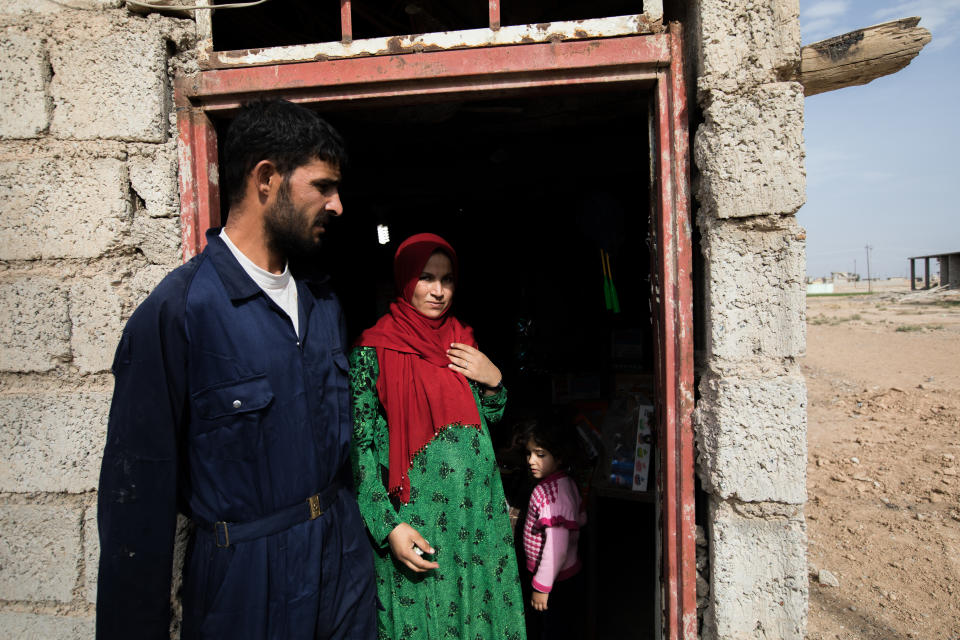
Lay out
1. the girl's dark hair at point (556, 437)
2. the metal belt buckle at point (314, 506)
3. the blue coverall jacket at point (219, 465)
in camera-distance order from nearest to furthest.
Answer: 1. the blue coverall jacket at point (219, 465)
2. the metal belt buckle at point (314, 506)
3. the girl's dark hair at point (556, 437)

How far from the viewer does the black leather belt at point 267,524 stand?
1.33m

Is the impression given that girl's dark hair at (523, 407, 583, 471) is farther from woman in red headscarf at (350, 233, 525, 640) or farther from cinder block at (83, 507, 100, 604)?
cinder block at (83, 507, 100, 604)

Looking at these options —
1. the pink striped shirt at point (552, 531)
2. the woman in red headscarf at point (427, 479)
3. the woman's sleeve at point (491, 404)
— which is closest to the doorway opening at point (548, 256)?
the pink striped shirt at point (552, 531)

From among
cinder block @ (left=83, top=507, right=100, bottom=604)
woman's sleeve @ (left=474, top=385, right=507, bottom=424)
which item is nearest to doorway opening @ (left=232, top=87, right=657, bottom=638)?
woman's sleeve @ (left=474, top=385, right=507, bottom=424)

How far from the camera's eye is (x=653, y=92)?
172cm

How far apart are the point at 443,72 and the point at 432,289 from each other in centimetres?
74

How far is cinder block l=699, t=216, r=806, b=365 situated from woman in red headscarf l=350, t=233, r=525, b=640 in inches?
33.6

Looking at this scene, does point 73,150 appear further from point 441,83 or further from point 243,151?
point 441,83

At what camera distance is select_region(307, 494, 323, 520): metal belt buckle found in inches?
56.4

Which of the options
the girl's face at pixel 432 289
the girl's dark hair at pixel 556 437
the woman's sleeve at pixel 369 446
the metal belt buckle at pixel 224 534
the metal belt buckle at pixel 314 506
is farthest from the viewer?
the girl's dark hair at pixel 556 437

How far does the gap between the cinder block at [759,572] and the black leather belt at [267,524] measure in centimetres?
122

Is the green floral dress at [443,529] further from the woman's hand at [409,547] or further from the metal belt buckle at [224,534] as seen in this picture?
the metal belt buckle at [224,534]

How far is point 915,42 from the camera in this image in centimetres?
164

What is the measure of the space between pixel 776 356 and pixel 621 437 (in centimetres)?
183
